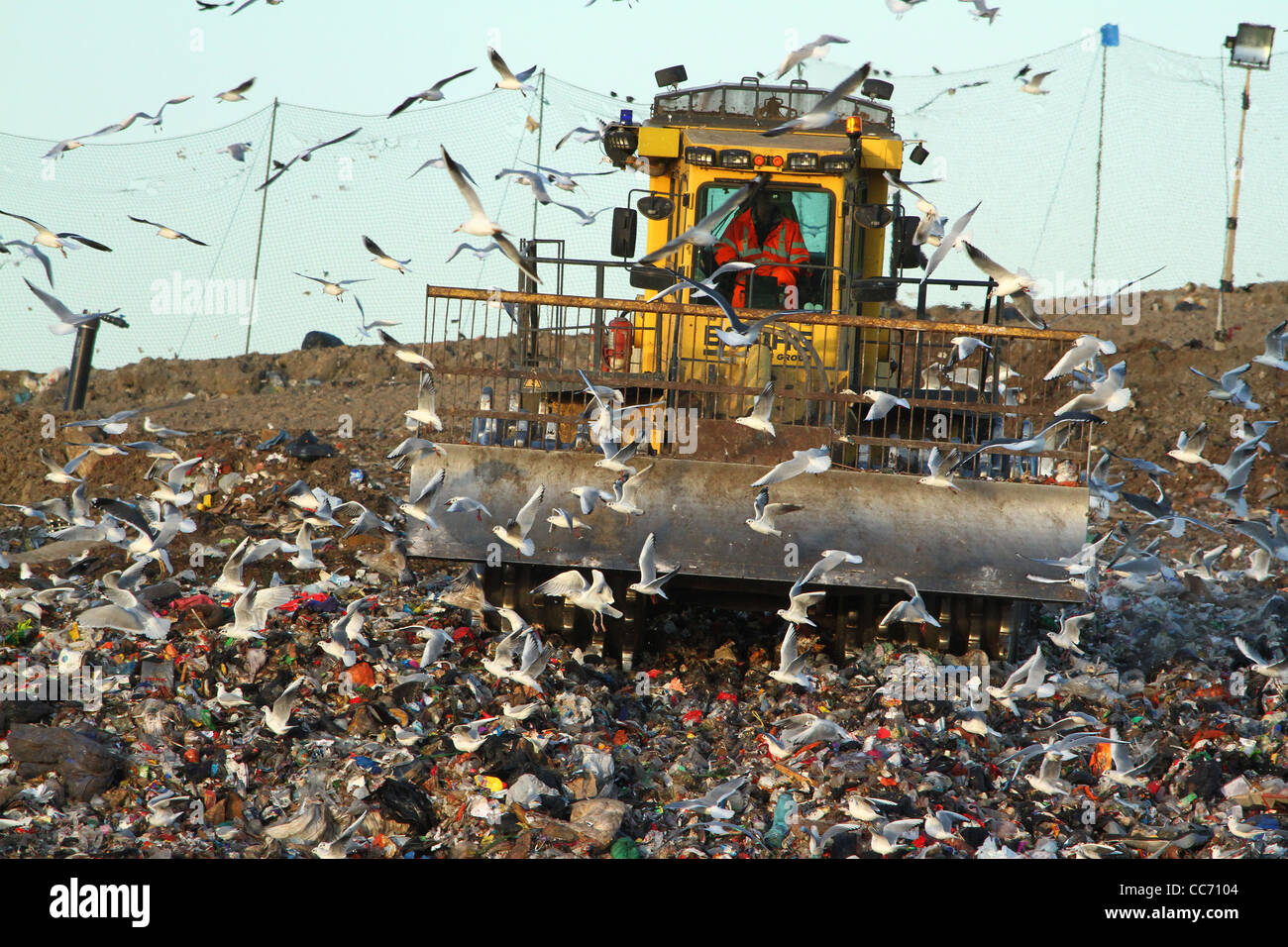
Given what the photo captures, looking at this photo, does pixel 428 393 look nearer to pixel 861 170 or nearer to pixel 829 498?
pixel 829 498

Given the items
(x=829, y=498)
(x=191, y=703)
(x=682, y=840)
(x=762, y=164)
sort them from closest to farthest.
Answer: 1. (x=682, y=840)
2. (x=191, y=703)
3. (x=829, y=498)
4. (x=762, y=164)

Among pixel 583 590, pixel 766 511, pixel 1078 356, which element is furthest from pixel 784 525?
pixel 1078 356

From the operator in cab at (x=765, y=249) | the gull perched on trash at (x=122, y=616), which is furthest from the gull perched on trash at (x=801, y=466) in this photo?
the gull perched on trash at (x=122, y=616)

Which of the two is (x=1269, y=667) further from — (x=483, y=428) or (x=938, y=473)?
(x=483, y=428)

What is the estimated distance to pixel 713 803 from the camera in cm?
520

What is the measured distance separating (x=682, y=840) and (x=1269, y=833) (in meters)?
2.43

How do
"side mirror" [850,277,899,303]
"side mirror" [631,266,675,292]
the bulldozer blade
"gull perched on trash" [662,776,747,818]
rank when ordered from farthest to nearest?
"side mirror" [631,266,675,292], "side mirror" [850,277,899,303], the bulldozer blade, "gull perched on trash" [662,776,747,818]

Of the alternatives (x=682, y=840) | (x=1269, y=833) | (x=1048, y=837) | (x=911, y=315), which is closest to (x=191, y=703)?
(x=682, y=840)

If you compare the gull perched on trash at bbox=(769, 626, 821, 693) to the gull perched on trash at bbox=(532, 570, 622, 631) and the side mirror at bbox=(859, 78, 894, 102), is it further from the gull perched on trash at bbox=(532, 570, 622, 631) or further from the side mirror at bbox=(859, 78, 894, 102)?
the side mirror at bbox=(859, 78, 894, 102)

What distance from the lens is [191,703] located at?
6203 mm

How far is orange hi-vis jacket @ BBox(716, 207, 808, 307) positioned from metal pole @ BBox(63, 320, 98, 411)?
7.73 meters

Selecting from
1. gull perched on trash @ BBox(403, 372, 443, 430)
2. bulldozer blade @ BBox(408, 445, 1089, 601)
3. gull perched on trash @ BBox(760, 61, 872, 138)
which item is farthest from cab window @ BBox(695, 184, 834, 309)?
gull perched on trash @ BBox(403, 372, 443, 430)

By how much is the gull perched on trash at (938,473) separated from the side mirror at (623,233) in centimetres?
218

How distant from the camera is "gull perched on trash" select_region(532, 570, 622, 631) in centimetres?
633
